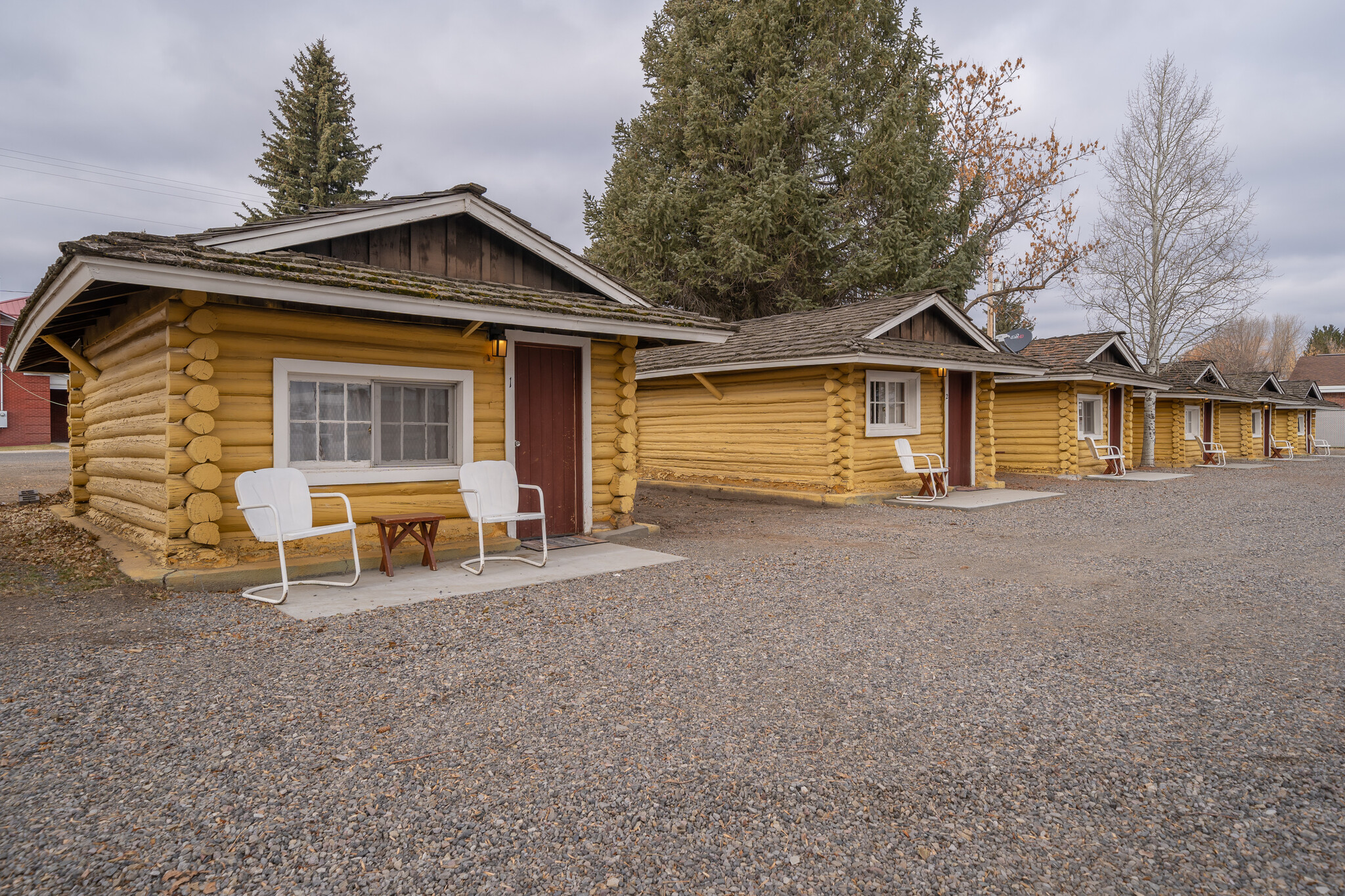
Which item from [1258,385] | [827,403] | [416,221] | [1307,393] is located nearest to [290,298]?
[416,221]

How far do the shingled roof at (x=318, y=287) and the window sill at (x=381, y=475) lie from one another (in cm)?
156

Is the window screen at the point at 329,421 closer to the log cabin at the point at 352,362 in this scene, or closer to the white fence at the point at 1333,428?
the log cabin at the point at 352,362

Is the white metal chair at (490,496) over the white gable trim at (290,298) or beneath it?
beneath

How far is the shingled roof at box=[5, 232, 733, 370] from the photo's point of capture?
5.05m

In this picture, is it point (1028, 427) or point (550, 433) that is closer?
point (550, 433)

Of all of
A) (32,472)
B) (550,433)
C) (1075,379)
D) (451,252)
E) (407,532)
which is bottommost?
(407,532)

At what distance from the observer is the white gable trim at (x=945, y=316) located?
12.5m

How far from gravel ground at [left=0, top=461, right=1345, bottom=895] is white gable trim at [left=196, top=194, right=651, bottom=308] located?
3162mm

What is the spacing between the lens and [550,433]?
8.54 metres

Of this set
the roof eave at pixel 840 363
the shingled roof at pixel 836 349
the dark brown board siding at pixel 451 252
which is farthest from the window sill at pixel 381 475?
the roof eave at pixel 840 363

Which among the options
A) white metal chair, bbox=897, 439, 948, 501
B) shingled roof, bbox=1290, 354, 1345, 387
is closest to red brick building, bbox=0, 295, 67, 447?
white metal chair, bbox=897, 439, 948, 501

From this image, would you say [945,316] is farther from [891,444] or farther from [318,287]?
[318,287]

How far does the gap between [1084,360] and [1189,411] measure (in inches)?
412

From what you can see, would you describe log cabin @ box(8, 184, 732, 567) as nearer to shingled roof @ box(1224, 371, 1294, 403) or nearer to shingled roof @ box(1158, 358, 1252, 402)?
shingled roof @ box(1158, 358, 1252, 402)
